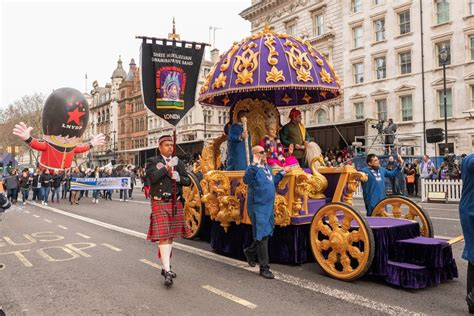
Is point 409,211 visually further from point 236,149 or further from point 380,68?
point 380,68

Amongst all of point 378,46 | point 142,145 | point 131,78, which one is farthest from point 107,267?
point 131,78

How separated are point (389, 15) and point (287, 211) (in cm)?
2961

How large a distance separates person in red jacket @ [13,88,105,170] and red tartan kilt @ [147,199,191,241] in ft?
26.3

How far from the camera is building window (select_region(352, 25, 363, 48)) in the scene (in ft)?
109

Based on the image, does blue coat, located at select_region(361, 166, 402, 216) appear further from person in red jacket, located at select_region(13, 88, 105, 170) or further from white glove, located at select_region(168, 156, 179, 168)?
person in red jacket, located at select_region(13, 88, 105, 170)

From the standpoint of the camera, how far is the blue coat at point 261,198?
5.52 meters

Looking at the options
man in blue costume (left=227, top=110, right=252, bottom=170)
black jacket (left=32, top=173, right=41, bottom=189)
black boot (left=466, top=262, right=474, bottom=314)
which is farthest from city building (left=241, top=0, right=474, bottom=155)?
black boot (left=466, top=262, right=474, bottom=314)

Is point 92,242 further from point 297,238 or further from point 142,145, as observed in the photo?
point 142,145

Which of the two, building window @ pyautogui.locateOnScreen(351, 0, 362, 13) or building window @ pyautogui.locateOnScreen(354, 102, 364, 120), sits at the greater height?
building window @ pyautogui.locateOnScreen(351, 0, 362, 13)

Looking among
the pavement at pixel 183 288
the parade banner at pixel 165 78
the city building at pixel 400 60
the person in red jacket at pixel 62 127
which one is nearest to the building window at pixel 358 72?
the city building at pixel 400 60

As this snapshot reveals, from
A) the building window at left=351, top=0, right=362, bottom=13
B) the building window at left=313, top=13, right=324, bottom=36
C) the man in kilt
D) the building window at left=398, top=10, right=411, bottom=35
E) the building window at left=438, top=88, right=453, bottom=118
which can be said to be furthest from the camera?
the building window at left=313, top=13, right=324, bottom=36

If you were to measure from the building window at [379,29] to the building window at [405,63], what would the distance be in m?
2.38

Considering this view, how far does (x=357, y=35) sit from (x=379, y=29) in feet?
6.66

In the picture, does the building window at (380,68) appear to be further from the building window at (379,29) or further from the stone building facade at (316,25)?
the stone building facade at (316,25)
